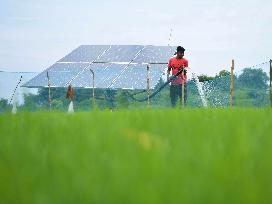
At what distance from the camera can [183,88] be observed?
31.4ft

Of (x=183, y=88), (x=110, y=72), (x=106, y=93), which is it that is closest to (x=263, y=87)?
(x=183, y=88)

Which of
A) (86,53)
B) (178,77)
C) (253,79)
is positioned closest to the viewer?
(178,77)

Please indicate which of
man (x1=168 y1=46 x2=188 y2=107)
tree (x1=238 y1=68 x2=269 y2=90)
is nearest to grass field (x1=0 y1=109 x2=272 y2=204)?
man (x1=168 y1=46 x2=188 y2=107)

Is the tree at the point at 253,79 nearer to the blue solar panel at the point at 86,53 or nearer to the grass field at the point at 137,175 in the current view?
the grass field at the point at 137,175

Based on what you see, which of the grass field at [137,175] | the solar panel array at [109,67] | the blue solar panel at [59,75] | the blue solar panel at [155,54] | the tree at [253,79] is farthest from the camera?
the blue solar panel at [155,54]

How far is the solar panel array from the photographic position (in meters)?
20.4

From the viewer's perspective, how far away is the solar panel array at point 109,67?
66.8ft

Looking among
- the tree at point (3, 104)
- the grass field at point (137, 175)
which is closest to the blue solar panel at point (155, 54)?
the tree at point (3, 104)

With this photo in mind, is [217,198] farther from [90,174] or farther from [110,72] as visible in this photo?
[110,72]

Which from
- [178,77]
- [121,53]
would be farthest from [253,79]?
[121,53]

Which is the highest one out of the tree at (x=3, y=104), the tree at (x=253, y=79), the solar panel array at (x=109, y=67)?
the solar panel array at (x=109, y=67)

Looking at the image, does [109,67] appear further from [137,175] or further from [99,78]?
[137,175]

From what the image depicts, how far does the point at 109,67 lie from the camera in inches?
927

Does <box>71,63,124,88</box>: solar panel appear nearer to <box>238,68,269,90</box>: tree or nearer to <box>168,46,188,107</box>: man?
<box>238,68,269,90</box>: tree
